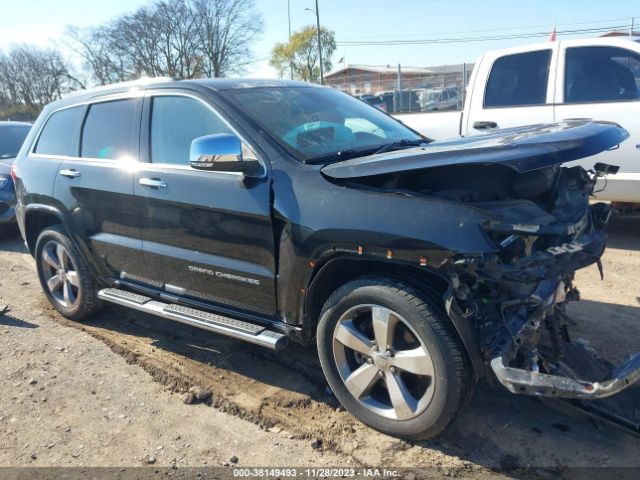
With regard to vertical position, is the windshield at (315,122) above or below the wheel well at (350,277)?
above

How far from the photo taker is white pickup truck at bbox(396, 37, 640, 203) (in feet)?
19.3

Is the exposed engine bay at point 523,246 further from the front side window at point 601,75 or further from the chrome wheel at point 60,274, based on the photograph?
the front side window at point 601,75

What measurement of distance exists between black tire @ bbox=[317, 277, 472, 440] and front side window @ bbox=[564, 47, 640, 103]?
4462 millimetres

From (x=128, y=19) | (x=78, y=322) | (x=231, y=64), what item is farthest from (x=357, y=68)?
(x=78, y=322)

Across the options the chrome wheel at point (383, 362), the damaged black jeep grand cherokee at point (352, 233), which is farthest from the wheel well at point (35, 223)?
the chrome wheel at point (383, 362)

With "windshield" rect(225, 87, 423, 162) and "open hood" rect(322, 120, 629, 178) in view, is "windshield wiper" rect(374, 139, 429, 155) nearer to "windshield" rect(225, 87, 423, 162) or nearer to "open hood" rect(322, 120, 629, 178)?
"windshield" rect(225, 87, 423, 162)

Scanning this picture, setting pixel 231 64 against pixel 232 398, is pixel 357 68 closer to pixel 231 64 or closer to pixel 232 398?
pixel 231 64

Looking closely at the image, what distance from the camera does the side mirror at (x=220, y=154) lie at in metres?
3.15

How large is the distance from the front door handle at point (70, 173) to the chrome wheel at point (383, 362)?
8.51 feet

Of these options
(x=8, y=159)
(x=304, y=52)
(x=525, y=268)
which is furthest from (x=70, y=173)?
(x=304, y=52)

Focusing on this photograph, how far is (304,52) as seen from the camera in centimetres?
5291

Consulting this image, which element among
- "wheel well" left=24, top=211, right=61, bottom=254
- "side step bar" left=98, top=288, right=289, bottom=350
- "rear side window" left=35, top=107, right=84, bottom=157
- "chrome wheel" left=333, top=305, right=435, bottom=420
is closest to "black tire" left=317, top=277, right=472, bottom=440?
"chrome wheel" left=333, top=305, right=435, bottom=420

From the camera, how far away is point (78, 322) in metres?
4.95

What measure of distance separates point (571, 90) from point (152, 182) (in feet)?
15.5
